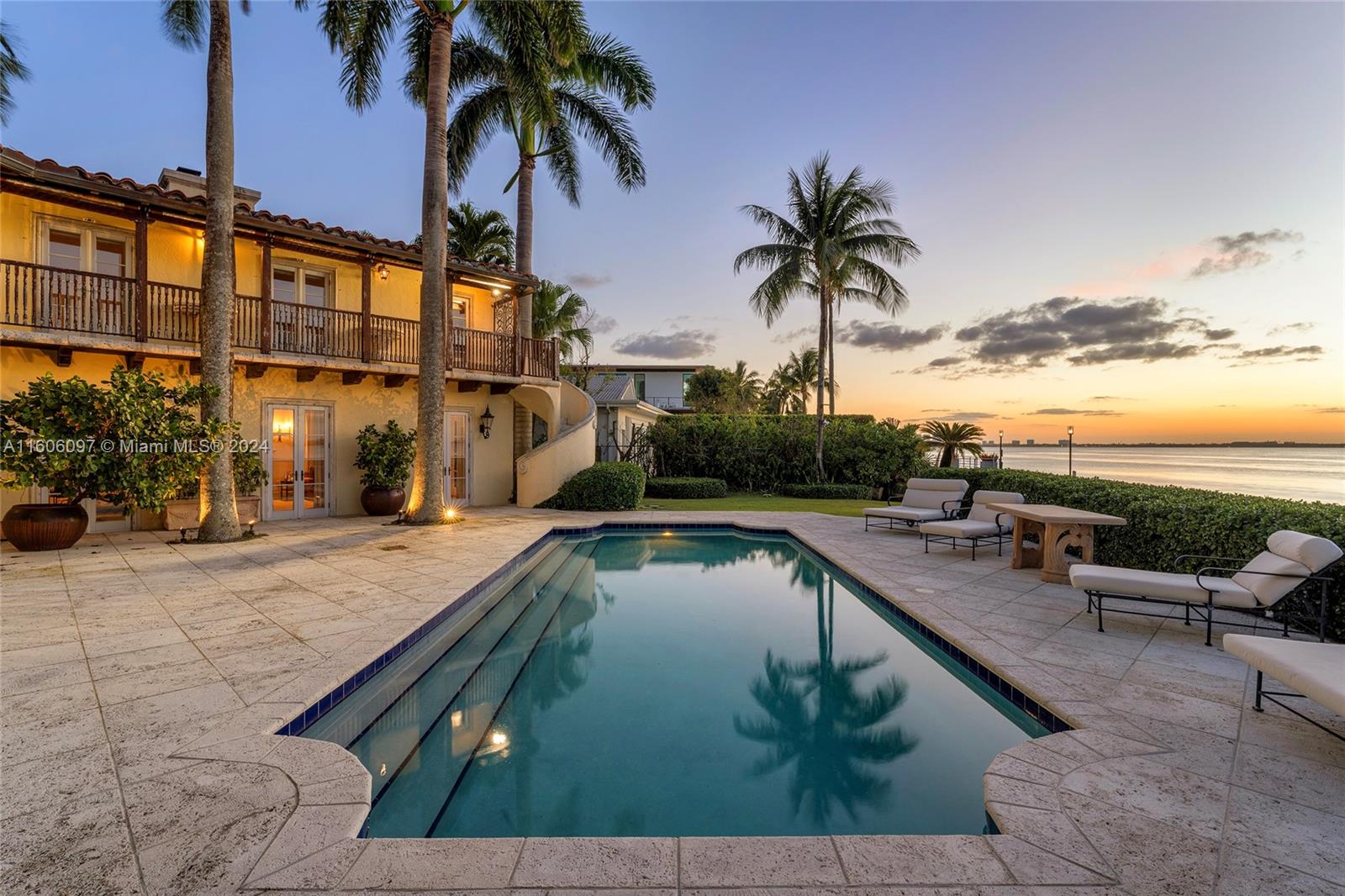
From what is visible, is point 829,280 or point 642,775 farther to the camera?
point 829,280

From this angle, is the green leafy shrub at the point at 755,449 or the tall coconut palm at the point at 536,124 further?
the green leafy shrub at the point at 755,449

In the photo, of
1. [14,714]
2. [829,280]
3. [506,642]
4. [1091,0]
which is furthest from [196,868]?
[829,280]

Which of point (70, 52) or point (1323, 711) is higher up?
point (70, 52)

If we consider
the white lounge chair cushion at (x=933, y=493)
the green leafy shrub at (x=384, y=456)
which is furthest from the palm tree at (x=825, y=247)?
the green leafy shrub at (x=384, y=456)

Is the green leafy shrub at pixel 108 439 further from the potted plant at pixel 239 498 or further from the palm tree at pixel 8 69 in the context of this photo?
the palm tree at pixel 8 69

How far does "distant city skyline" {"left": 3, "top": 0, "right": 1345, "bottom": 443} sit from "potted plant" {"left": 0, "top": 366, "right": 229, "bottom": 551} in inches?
156

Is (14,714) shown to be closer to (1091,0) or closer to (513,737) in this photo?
(513,737)

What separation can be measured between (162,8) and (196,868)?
1431 cm

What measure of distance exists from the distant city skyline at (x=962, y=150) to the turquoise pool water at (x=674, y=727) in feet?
28.7

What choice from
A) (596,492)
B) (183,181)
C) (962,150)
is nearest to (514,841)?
(596,492)

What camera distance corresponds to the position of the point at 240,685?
3.56 m

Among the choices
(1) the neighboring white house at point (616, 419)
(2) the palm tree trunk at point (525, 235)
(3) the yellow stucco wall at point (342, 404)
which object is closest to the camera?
(3) the yellow stucco wall at point (342, 404)

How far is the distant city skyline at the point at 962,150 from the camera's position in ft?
30.5

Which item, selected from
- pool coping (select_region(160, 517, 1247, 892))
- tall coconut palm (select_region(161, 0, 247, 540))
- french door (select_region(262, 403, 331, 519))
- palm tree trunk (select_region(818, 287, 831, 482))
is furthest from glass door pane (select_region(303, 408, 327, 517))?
palm tree trunk (select_region(818, 287, 831, 482))
